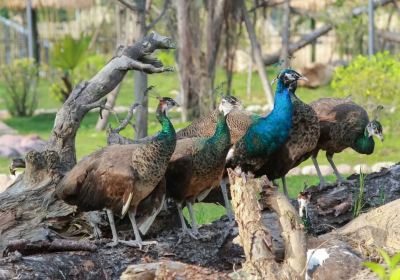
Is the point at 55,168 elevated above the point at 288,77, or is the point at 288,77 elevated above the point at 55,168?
the point at 288,77

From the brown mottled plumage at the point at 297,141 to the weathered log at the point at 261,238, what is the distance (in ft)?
5.14

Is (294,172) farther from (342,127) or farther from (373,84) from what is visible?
(342,127)

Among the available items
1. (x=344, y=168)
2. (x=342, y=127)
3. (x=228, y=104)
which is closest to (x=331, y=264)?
(x=228, y=104)

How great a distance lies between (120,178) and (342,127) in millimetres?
2537

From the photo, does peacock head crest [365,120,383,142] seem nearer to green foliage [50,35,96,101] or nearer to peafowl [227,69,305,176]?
peafowl [227,69,305,176]

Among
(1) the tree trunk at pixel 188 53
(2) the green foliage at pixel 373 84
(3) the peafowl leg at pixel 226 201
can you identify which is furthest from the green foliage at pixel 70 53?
(3) the peafowl leg at pixel 226 201

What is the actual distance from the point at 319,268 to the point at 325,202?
1.92 metres

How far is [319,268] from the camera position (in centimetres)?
550

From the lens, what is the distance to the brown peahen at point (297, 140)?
7031 mm

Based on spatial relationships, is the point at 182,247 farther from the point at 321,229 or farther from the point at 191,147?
the point at 321,229

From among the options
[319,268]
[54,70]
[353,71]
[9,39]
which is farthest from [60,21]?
[319,268]

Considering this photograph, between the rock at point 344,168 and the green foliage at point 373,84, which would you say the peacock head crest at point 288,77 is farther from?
the green foliage at point 373,84

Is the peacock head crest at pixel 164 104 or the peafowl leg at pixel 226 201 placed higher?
the peacock head crest at pixel 164 104

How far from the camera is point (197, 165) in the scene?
6340 mm
